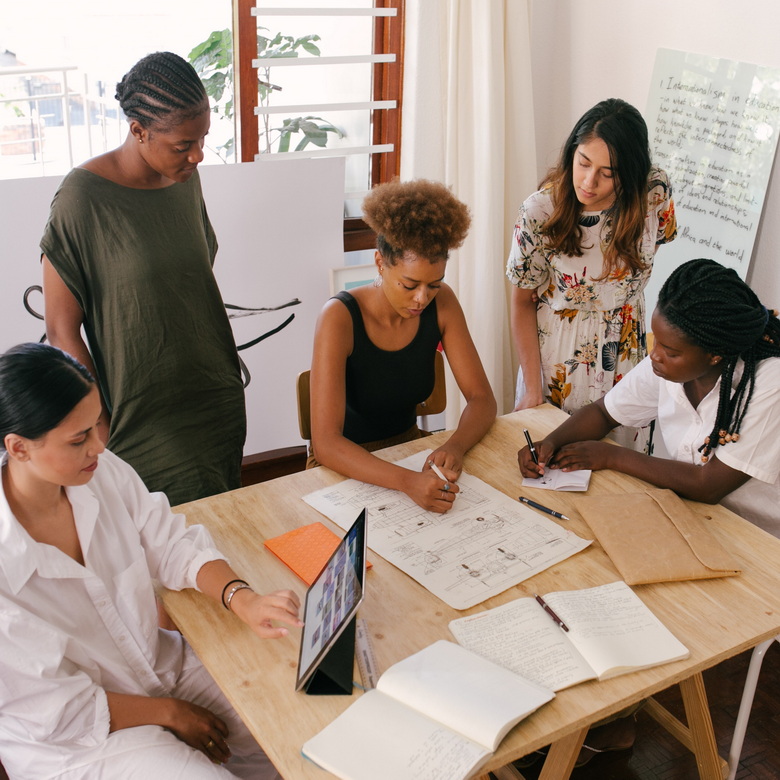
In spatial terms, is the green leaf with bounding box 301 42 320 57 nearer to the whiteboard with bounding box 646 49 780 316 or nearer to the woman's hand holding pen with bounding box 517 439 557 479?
the whiteboard with bounding box 646 49 780 316

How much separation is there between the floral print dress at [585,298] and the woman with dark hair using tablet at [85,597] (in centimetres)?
126

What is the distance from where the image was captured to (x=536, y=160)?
368 centimetres

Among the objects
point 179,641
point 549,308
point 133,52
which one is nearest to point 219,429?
point 179,641

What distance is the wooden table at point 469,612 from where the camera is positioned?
1.32 meters

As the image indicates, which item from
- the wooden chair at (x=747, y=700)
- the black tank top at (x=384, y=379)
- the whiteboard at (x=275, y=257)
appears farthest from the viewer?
the whiteboard at (x=275, y=257)

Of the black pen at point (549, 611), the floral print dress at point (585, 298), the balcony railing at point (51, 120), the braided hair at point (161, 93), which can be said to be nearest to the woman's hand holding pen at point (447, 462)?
the black pen at point (549, 611)

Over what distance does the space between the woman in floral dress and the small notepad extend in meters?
0.47

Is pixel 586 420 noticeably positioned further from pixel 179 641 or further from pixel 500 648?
pixel 179 641

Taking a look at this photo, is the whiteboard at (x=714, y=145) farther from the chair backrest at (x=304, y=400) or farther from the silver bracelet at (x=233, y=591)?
the silver bracelet at (x=233, y=591)

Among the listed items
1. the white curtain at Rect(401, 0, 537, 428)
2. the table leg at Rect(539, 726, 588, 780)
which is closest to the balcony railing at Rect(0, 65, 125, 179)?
the white curtain at Rect(401, 0, 537, 428)

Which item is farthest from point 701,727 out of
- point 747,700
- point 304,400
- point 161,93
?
point 161,93

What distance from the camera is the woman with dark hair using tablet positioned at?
4.55ft

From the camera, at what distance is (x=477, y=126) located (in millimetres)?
3342

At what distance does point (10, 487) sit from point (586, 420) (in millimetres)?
1310
